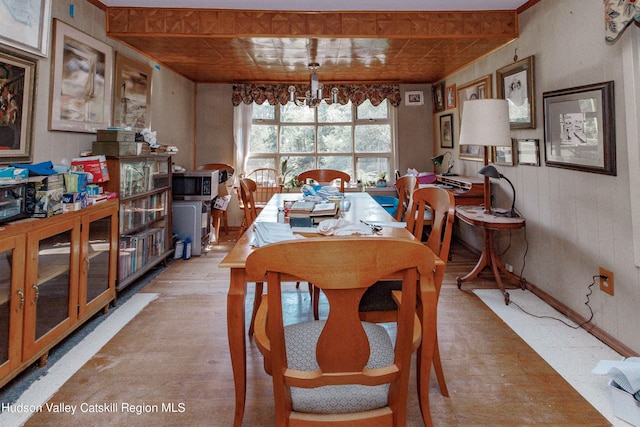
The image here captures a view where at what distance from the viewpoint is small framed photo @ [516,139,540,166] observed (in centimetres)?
277

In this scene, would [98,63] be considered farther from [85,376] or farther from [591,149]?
[591,149]

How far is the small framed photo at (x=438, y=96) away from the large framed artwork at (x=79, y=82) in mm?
4040

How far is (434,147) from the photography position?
17.6ft

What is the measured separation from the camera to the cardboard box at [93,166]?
7.83ft

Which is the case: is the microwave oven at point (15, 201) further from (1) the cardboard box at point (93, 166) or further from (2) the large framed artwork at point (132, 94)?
(2) the large framed artwork at point (132, 94)

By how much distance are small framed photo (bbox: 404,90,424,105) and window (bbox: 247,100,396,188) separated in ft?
1.07

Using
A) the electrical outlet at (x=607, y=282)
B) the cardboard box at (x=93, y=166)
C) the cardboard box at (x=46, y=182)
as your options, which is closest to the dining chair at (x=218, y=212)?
the cardboard box at (x=93, y=166)

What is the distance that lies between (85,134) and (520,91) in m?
3.61

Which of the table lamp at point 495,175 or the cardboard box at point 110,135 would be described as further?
the table lamp at point 495,175

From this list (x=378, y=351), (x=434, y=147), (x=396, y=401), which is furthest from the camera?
(x=434, y=147)

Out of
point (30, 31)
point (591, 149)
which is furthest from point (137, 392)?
point (591, 149)

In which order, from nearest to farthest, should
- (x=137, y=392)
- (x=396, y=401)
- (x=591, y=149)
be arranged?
1. (x=396, y=401)
2. (x=137, y=392)
3. (x=591, y=149)

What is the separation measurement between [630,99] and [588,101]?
321 millimetres

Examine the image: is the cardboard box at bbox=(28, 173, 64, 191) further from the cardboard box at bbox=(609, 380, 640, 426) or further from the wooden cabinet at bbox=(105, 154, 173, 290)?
the cardboard box at bbox=(609, 380, 640, 426)
